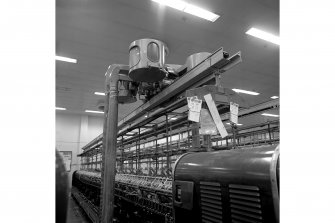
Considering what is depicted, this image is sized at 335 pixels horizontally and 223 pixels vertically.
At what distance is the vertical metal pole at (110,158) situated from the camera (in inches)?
82.4

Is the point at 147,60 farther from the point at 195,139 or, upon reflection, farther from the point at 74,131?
the point at 74,131

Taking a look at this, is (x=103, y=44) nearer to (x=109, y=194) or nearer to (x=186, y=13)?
(x=186, y=13)

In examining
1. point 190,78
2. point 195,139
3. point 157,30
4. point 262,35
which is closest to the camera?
point 190,78

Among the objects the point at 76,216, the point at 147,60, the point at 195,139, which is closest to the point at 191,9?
the point at 147,60

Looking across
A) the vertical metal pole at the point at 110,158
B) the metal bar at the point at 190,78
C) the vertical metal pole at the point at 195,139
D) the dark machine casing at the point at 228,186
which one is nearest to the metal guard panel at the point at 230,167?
the dark machine casing at the point at 228,186

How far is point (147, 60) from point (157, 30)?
9.41ft

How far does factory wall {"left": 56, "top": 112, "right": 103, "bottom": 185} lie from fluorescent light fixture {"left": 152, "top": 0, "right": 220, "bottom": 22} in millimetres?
10295

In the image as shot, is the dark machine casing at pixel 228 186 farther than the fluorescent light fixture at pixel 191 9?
No

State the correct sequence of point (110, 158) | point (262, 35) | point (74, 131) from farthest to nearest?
point (74, 131)
point (262, 35)
point (110, 158)

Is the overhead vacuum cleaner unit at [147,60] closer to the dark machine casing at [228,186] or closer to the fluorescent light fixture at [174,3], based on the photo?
the dark machine casing at [228,186]

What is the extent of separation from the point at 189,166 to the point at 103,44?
439 cm

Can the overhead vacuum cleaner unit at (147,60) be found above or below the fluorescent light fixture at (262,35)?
below

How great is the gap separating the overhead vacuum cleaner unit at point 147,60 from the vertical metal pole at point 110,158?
12.8 inches

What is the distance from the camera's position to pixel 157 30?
15.0ft
